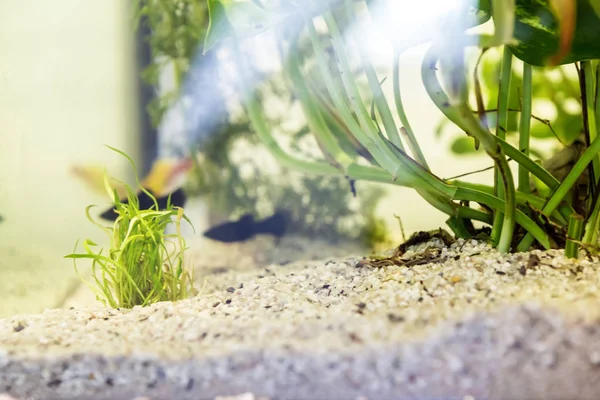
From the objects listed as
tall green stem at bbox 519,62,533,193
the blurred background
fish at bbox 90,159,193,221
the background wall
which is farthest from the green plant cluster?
the background wall

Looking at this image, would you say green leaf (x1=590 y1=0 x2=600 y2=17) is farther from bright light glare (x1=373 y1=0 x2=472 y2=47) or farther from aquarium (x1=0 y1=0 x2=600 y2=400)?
bright light glare (x1=373 y1=0 x2=472 y2=47)

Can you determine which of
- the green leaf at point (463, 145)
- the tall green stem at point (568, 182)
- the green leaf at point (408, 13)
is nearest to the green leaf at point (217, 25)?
the green leaf at point (408, 13)

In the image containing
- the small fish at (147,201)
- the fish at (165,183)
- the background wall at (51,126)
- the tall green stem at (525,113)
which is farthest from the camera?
the fish at (165,183)

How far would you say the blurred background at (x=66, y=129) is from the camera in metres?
1.07

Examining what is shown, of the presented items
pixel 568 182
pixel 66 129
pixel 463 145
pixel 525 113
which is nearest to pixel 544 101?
pixel 463 145

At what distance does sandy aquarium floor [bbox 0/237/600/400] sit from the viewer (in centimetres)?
55

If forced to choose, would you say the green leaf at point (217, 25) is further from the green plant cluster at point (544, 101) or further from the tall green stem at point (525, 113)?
the green plant cluster at point (544, 101)

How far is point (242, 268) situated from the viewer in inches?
60.8

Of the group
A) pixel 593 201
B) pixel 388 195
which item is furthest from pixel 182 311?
pixel 388 195

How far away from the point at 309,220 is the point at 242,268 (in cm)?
30

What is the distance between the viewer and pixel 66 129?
1.21 meters

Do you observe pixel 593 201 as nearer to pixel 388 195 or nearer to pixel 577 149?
pixel 577 149

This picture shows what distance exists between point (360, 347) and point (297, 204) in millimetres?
1120

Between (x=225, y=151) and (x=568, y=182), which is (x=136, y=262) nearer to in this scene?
(x=225, y=151)
